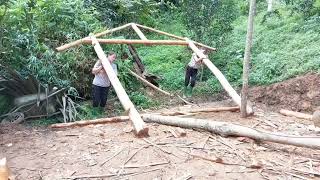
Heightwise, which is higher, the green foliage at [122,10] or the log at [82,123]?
the green foliage at [122,10]

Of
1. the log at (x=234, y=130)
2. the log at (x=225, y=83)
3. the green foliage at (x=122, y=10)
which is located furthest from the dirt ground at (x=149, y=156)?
the green foliage at (x=122, y=10)

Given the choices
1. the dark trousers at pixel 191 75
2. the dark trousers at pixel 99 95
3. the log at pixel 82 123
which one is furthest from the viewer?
Result: the dark trousers at pixel 191 75

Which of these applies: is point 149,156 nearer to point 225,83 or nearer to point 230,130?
point 230,130

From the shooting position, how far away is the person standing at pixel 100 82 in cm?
833

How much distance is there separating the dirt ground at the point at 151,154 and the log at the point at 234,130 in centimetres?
10

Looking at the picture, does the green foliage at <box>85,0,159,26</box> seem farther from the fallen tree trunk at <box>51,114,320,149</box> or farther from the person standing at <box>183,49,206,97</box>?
the fallen tree trunk at <box>51,114,320,149</box>

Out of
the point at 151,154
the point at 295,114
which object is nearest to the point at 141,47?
the point at 295,114

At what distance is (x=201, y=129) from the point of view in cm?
618

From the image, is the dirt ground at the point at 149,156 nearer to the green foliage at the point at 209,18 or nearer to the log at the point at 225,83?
the log at the point at 225,83

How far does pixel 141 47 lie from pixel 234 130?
10.3m

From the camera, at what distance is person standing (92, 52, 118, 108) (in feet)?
27.3

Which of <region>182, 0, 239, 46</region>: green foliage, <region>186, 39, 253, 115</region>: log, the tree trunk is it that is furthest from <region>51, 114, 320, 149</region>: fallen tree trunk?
<region>182, 0, 239, 46</region>: green foliage

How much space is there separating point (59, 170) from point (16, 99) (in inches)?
141

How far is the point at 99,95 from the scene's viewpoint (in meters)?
8.70
